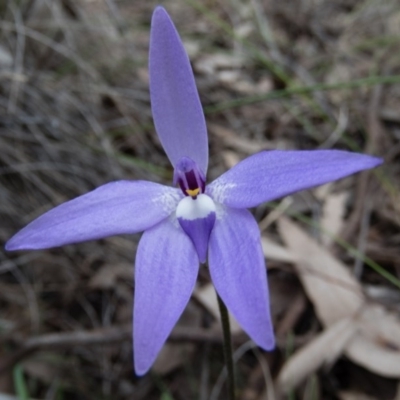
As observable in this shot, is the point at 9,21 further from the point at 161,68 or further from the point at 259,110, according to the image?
the point at 161,68

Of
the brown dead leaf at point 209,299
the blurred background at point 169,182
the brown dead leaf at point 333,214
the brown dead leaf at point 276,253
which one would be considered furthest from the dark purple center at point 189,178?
the brown dead leaf at point 333,214

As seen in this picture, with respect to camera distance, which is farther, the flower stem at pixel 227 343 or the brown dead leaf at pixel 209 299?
the brown dead leaf at pixel 209 299

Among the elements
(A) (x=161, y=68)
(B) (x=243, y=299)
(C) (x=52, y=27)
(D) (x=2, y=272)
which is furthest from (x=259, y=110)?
(B) (x=243, y=299)

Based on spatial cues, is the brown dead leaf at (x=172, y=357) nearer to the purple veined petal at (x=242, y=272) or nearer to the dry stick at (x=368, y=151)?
the dry stick at (x=368, y=151)

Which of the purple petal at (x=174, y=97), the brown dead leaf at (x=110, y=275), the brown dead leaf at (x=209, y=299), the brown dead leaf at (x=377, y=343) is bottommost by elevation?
the brown dead leaf at (x=377, y=343)

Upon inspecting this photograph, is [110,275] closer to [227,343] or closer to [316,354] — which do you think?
[316,354]

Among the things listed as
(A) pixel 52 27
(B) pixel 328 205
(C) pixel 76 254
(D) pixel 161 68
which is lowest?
A: (B) pixel 328 205

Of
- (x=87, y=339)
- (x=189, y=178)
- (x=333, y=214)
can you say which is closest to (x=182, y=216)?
(x=189, y=178)
